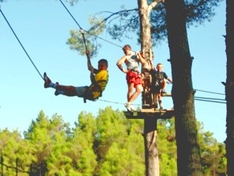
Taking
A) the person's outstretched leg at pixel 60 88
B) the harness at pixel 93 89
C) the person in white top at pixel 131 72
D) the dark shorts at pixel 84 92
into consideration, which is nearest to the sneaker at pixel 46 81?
the person's outstretched leg at pixel 60 88

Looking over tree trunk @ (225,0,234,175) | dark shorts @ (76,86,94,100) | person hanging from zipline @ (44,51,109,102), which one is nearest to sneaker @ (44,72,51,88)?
person hanging from zipline @ (44,51,109,102)

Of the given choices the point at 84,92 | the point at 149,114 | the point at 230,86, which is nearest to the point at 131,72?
the point at 149,114

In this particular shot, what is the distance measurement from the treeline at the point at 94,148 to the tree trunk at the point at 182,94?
39145 mm

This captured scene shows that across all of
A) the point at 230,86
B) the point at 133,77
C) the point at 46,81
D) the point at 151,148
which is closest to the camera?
the point at 230,86

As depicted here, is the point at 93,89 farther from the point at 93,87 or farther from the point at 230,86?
the point at 230,86

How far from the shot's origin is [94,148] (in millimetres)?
52375

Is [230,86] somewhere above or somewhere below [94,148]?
below

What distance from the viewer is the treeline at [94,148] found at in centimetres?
4803

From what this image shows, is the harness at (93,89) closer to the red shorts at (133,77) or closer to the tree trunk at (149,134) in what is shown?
the red shorts at (133,77)

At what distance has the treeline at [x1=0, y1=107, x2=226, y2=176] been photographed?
48.0 meters

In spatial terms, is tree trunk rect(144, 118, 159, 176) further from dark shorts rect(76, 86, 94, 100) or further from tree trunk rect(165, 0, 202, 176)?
tree trunk rect(165, 0, 202, 176)

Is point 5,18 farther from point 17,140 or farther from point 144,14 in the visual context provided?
point 17,140

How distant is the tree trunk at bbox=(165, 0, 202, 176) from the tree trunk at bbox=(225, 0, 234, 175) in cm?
161

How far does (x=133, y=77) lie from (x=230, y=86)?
4576 millimetres
